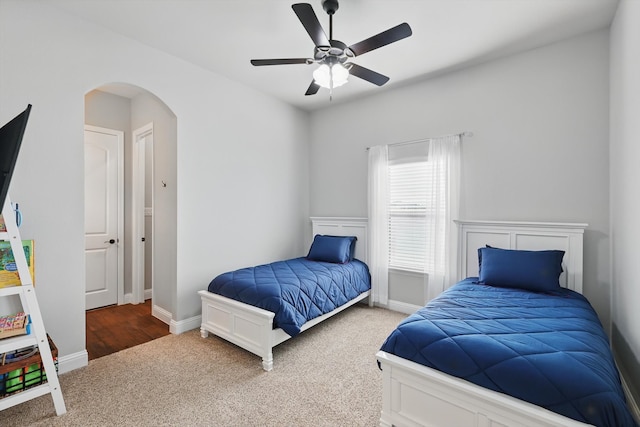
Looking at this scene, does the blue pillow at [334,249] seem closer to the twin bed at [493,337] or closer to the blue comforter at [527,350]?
the twin bed at [493,337]

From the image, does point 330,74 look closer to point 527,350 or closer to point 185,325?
point 527,350

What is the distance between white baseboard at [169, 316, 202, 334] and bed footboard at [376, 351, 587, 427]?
7.20 feet

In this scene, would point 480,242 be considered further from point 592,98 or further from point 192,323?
point 192,323

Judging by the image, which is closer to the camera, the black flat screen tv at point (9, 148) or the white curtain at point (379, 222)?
the black flat screen tv at point (9, 148)

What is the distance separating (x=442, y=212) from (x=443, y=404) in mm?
2165

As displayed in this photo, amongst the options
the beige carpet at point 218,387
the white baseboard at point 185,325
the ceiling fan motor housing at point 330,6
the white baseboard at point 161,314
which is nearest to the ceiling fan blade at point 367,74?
the ceiling fan motor housing at point 330,6

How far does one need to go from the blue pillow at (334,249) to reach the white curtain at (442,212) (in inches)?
38.1

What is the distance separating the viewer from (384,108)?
→ 3834 mm

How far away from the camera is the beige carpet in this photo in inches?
70.7

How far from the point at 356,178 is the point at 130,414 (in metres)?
3.33

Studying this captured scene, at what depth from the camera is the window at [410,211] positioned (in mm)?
3469

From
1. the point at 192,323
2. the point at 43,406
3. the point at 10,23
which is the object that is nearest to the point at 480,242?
the point at 192,323

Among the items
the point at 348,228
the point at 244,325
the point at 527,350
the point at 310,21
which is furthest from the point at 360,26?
the point at 244,325

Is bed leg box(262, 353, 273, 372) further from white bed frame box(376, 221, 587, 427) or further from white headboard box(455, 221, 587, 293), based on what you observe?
white headboard box(455, 221, 587, 293)
